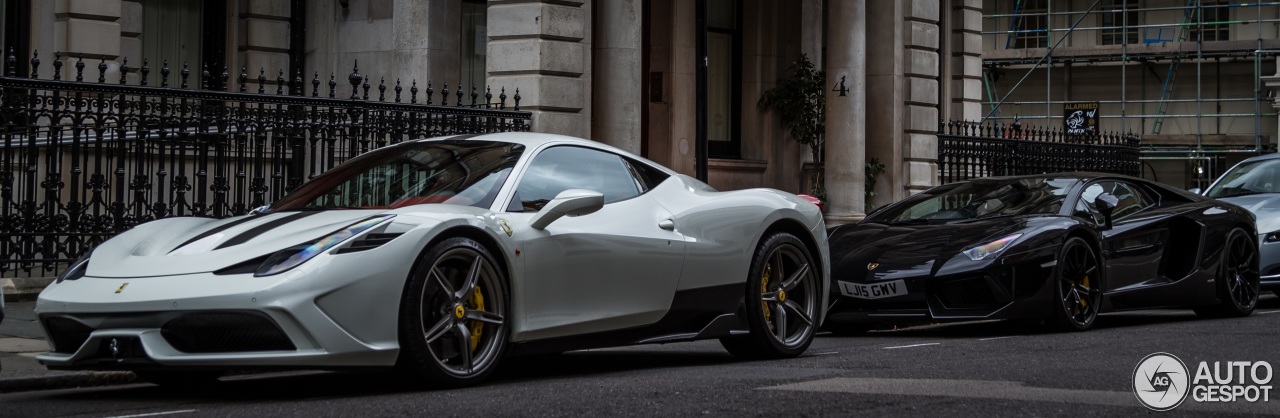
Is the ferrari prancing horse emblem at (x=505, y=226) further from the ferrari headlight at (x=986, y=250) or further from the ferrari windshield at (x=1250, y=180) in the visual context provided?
the ferrari windshield at (x=1250, y=180)

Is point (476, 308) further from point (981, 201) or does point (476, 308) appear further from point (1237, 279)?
point (1237, 279)

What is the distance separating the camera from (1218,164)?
49281 mm

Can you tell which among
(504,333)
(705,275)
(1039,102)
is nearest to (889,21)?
(705,275)

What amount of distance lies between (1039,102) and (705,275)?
1745 inches

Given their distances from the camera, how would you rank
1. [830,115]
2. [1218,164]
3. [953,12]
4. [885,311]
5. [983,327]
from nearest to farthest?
[885,311]
[983,327]
[830,115]
[953,12]
[1218,164]

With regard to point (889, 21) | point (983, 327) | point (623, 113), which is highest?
point (889, 21)

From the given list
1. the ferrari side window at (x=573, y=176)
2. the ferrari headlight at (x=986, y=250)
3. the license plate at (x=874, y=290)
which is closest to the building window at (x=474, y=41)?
the license plate at (x=874, y=290)

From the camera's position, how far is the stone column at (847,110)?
2308 cm

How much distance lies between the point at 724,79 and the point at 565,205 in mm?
17777

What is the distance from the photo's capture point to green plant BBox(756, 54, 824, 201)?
80.7ft

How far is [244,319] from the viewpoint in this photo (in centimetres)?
630

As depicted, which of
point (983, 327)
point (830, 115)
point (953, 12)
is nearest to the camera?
point (983, 327)

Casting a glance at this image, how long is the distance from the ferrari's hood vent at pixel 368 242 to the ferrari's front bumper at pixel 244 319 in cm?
6

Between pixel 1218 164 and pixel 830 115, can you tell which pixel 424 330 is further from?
pixel 1218 164
